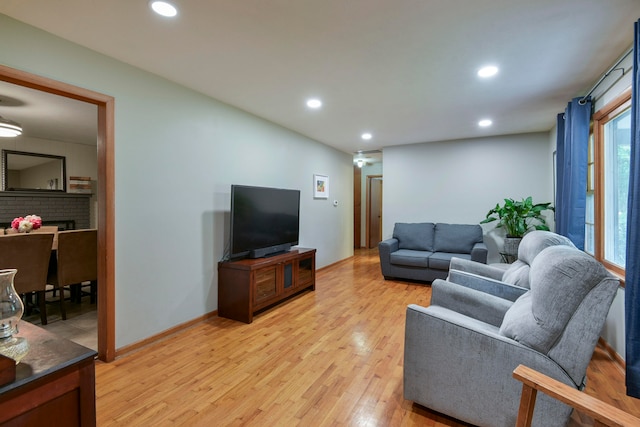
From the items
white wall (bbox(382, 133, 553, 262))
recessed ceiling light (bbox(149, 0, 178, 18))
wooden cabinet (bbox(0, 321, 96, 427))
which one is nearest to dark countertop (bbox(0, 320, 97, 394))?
wooden cabinet (bbox(0, 321, 96, 427))

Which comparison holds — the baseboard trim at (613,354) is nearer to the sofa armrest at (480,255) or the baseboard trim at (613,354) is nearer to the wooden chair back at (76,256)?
the sofa armrest at (480,255)

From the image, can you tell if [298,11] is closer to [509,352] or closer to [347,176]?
[509,352]

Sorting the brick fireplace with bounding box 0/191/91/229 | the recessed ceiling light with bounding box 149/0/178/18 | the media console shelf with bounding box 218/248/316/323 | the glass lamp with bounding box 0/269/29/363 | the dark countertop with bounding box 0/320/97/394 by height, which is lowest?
the media console shelf with bounding box 218/248/316/323

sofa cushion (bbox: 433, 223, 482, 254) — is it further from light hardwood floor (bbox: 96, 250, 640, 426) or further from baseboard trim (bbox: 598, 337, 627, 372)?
baseboard trim (bbox: 598, 337, 627, 372)

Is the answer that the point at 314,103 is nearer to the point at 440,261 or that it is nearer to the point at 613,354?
the point at 440,261

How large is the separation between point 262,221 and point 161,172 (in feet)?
4.02

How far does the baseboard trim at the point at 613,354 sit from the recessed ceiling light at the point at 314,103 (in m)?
3.50

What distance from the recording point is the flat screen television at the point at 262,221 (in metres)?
3.23

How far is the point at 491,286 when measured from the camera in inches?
97.0

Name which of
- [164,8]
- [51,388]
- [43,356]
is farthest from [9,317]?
[164,8]

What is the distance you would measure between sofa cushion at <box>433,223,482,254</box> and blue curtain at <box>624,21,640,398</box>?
9.89ft

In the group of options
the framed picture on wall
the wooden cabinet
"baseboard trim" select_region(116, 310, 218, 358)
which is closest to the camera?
the wooden cabinet

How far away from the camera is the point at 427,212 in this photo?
18.1 ft

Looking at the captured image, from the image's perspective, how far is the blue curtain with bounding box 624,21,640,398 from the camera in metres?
1.70
